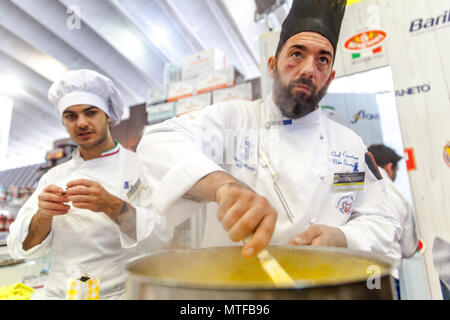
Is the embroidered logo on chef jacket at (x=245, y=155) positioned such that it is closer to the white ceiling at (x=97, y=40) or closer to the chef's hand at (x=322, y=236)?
the chef's hand at (x=322, y=236)

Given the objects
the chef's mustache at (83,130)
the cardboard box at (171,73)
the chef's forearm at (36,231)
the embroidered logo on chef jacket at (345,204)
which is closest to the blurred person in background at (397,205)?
the embroidered logo on chef jacket at (345,204)

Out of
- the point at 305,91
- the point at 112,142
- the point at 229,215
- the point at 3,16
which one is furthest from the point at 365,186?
the point at 3,16

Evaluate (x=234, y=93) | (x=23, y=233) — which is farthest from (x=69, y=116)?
(x=234, y=93)

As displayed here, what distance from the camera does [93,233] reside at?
54cm

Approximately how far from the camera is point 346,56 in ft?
2.04

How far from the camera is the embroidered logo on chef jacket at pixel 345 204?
0.47 meters

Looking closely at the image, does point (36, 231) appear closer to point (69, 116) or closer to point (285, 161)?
point (69, 116)

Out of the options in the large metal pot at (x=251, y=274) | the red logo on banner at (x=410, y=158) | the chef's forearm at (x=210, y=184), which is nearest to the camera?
the large metal pot at (x=251, y=274)

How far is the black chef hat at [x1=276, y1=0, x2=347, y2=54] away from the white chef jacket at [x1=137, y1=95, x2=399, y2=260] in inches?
5.3

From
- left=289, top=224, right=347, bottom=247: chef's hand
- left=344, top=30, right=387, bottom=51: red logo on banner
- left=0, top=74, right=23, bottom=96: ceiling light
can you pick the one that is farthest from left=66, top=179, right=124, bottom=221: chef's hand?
left=344, top=30, right=387, bottom=51: red logo on banner

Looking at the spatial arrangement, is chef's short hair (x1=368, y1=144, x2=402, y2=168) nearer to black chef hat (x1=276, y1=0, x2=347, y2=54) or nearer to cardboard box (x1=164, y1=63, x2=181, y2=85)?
black chef hat (x1=276, y1=0, x2=347, y2=54)

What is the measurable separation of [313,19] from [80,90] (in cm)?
47

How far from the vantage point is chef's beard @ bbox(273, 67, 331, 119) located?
466 mm
